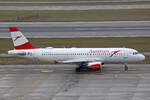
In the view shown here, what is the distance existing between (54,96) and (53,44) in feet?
112

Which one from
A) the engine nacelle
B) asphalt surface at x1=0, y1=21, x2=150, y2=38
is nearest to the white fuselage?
the engine nacelle

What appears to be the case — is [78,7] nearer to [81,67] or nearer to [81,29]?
[81,29]

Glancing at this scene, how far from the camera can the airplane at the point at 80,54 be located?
5131cm

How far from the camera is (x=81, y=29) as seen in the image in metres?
88.8

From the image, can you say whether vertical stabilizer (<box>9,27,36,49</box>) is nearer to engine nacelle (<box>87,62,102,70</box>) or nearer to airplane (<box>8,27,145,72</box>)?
airplane (<box>8,27,145,72</box>)

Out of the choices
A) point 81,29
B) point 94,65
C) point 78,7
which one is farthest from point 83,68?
point 78,7

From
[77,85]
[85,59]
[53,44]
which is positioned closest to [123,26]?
[53,44]

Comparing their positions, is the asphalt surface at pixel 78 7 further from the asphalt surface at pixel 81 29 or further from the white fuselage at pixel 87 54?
the white fuselage at pixel 87 54

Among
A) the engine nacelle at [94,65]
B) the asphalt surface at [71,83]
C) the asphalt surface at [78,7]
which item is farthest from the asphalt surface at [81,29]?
the engine nacelle at [94,65]

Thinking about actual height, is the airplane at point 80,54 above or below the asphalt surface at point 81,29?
below

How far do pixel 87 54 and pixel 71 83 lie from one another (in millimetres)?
8236

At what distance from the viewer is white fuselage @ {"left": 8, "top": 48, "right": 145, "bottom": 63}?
168ft

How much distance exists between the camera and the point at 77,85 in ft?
143

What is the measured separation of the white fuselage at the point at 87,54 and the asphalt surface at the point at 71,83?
1775mm
